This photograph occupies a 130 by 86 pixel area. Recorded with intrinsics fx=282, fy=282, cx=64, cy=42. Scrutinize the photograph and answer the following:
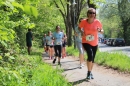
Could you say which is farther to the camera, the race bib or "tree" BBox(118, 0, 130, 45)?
"tree" BBox(118, 0, 130, 45)

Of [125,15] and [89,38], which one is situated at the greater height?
[125,15]

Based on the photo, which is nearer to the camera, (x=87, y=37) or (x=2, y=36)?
(x=2, y=36)

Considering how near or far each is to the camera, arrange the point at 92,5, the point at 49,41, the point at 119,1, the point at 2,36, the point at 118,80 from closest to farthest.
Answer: the point at 2,36
the point at 118,80
the point at 49,41
the point at 92,5
the point at 119,1

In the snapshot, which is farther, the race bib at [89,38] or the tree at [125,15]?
the tree at [125,15]

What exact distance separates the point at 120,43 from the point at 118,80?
160ft

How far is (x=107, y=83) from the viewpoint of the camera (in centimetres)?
717

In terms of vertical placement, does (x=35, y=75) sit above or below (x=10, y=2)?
below

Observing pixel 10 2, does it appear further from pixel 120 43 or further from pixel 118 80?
pixel 120 43

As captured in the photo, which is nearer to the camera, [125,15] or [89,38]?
[89,38]

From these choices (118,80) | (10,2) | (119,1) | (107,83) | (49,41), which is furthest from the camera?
(119,1)

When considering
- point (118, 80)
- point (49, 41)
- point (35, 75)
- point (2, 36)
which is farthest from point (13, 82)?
point (49, 41)

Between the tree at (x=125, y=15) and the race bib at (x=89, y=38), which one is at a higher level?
the tree at (x=125, y=15)

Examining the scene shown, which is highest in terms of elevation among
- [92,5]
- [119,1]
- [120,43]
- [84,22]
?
[119,1]

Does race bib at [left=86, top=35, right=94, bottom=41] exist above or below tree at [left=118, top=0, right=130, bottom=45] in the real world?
below
